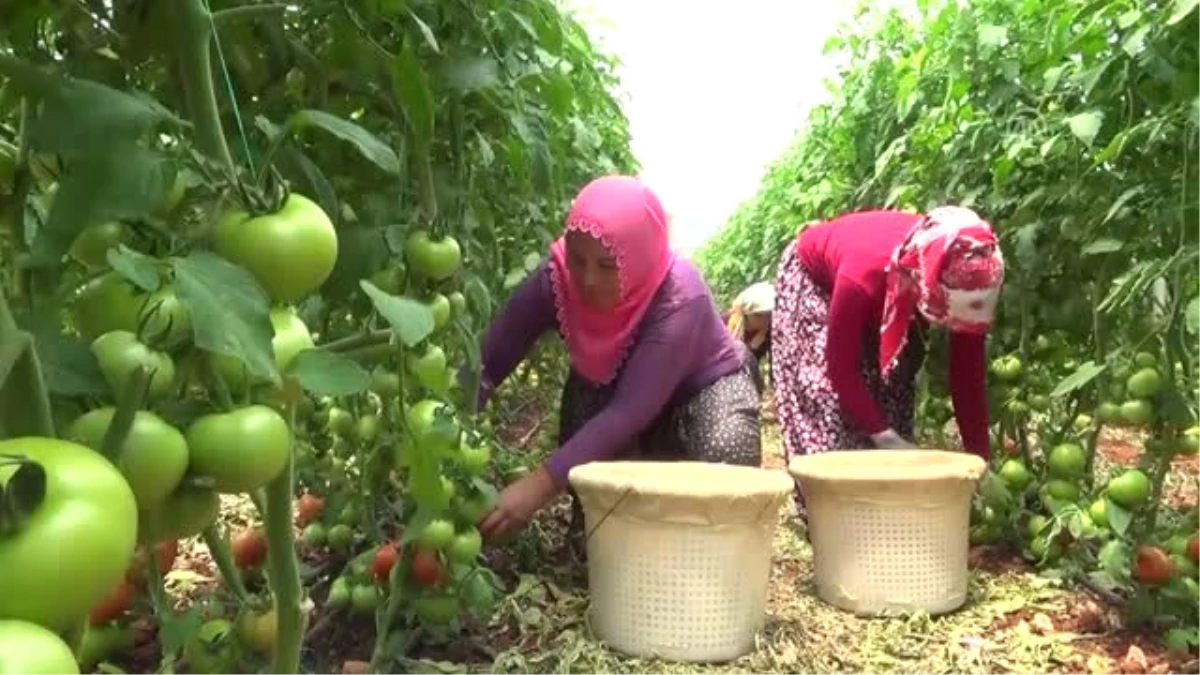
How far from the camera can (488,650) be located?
82.0 inches

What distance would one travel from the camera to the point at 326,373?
67 centimetres

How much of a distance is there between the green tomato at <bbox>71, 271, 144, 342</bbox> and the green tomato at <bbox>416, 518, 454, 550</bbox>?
97 centimetres

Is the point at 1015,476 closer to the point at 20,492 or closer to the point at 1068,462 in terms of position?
the point at 1068,462

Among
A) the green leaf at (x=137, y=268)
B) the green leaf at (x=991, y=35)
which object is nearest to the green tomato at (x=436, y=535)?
the green leaf at (x=137, y=268)

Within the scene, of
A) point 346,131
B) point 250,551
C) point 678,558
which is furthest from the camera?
point 678,558

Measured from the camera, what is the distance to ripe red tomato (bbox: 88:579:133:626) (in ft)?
4.47

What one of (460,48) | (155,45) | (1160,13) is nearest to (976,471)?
(1160,13)

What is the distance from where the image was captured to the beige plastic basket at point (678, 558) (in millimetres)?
2043

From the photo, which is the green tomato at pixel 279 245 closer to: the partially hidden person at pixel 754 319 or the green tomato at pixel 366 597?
the green tomato at pixel 366 597

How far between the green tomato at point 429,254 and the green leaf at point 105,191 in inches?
24.8

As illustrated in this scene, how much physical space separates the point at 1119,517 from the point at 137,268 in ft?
6.48

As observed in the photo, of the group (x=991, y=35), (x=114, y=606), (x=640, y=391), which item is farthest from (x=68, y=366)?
(x=991, y=35)

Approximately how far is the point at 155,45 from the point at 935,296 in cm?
201

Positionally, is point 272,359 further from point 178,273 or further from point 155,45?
point 155,45
